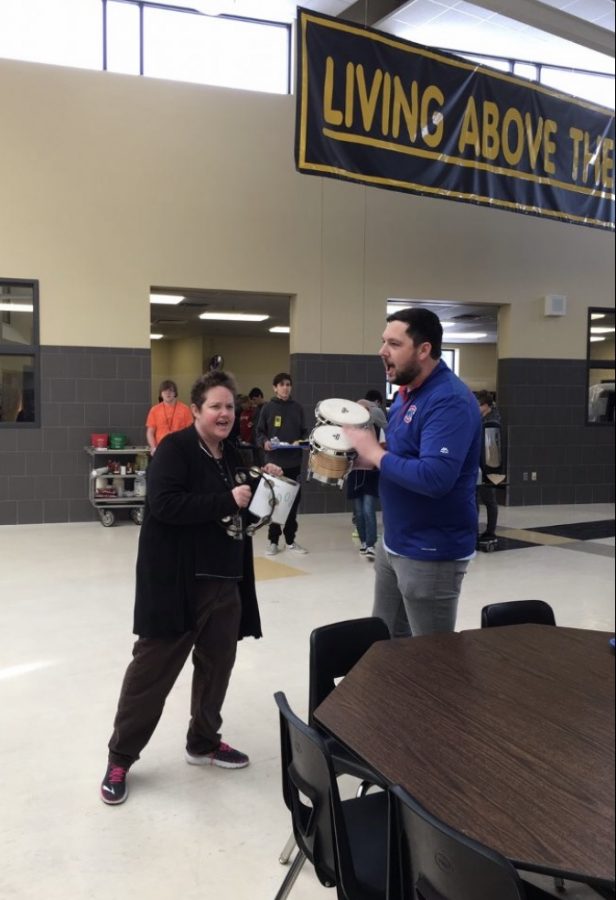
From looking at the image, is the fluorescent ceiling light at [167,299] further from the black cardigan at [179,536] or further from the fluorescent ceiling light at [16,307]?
the black cardigan at [179,536]

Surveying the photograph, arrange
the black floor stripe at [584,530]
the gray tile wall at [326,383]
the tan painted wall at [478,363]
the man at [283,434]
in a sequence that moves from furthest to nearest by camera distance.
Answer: the tan painted wall at [478,363] < the gray tile wall at [326,383] < the black floor stripe at [584,530] < the man at [283,434]

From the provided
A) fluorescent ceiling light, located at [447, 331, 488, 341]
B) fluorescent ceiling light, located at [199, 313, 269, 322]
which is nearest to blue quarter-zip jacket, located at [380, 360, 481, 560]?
fluorescent ceiling light, located at [199, 313, 269, 322]

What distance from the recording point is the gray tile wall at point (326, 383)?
894 centimetres

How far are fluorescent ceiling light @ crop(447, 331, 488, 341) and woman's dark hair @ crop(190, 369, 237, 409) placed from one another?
14.8 metres

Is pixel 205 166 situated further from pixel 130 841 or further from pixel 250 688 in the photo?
pixel 130 841

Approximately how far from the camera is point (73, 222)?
7977mm

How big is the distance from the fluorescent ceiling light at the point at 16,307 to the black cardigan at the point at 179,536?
608 centimetres

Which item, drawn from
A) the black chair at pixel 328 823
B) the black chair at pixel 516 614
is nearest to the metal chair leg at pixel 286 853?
the black chair at pixel 328 823

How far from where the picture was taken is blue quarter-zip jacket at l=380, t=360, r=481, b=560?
2.21 metres

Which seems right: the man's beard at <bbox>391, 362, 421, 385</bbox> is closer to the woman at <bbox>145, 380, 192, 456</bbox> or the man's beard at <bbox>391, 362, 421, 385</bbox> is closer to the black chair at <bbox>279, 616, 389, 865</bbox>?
the black chair at <bbox>279, 616, 389, 865</bbox>

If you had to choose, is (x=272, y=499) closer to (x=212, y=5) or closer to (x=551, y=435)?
(x=212, y=5)

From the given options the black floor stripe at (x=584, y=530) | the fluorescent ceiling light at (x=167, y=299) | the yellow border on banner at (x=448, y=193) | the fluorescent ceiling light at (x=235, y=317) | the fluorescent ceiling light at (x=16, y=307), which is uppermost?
the fluorescent ceiling light at (x=235, y=317)

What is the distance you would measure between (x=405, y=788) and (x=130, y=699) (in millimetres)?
1407

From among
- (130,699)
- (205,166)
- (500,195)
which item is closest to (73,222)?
(205,166)
